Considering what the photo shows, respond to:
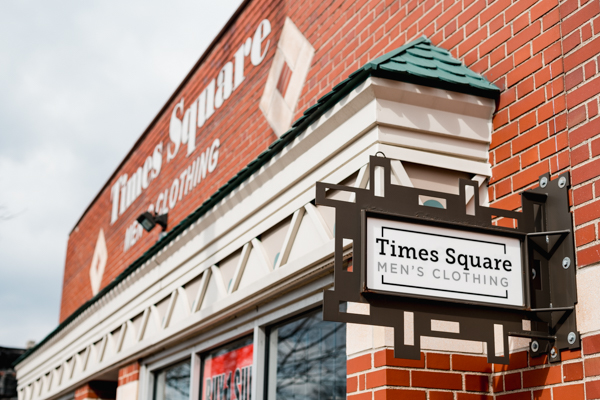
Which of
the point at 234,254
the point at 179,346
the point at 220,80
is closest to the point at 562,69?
the point at 234,254

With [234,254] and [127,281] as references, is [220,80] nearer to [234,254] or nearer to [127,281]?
[127,281]

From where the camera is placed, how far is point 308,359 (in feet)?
15.6

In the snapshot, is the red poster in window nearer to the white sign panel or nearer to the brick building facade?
the brick building facade

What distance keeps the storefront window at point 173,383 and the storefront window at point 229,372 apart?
41 centimetres

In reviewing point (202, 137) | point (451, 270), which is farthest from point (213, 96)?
point (451, 270)

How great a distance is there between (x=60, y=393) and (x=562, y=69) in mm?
8937

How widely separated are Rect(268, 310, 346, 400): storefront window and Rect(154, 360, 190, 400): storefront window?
163 centimetres

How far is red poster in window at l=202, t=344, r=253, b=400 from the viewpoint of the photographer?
5.39 meters

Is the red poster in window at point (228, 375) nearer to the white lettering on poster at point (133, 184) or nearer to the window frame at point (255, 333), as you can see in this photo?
the window frame at point (255, 333)

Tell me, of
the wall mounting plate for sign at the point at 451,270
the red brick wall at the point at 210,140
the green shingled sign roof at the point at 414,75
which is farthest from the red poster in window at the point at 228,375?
the wall mounting plate for sign at the point at 451,270

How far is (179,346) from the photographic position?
260 inches

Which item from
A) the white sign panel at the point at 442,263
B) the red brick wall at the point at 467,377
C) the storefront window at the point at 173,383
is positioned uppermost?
the white sign panel at the point at 442,263

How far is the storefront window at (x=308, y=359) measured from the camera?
14.5 ft

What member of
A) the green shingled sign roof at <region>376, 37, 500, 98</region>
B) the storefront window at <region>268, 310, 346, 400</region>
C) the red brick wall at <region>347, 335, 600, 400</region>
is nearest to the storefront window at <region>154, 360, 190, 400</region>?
the storefront window at <region>268, 310, 346, 400</region>
